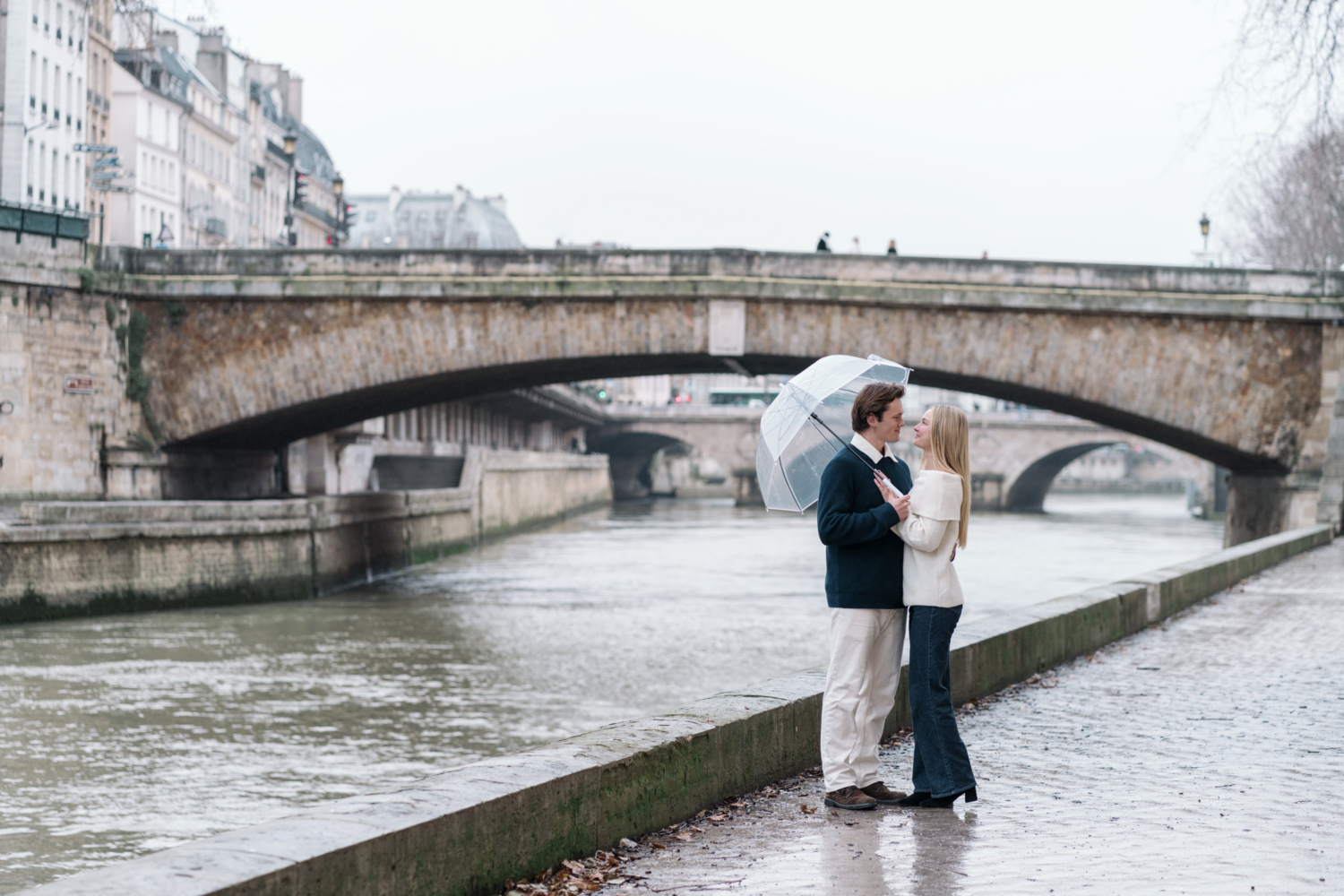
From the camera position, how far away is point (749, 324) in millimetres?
22312

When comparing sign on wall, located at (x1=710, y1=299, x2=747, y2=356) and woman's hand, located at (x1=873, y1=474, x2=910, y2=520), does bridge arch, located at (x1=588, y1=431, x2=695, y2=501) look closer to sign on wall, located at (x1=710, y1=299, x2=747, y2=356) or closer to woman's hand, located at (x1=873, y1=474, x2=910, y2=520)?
sign on wall, located at (x1=710, y1=299, x2=747, y2=356)

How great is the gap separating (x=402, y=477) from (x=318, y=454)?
825 centimetres

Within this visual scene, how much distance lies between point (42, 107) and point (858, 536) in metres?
44.6

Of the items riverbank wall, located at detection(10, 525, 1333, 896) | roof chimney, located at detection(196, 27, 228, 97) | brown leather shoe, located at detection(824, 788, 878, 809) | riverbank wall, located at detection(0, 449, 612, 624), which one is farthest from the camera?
roof chimney, located at detection(196, 27, 228, 97)

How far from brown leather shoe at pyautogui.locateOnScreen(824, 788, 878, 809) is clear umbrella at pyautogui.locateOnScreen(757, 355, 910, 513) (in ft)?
3.17

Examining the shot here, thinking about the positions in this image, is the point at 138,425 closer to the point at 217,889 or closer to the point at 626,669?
the point at 626,669

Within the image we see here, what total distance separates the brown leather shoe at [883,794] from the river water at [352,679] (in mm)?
4740

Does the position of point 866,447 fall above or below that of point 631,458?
below

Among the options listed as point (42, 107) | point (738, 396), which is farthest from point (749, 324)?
point (738, 396)

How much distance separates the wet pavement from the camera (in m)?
4.46

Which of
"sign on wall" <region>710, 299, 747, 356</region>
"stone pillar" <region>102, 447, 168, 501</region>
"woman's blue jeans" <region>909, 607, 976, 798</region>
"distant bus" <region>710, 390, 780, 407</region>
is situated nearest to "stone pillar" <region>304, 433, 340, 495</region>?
"stone pillar" <region>102, 447, 168, 501</region>

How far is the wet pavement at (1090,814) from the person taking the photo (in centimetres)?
446

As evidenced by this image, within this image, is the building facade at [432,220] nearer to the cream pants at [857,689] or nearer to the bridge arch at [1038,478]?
the bridge arch at [1038,478]

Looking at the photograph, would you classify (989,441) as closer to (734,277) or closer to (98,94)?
(98,94)
